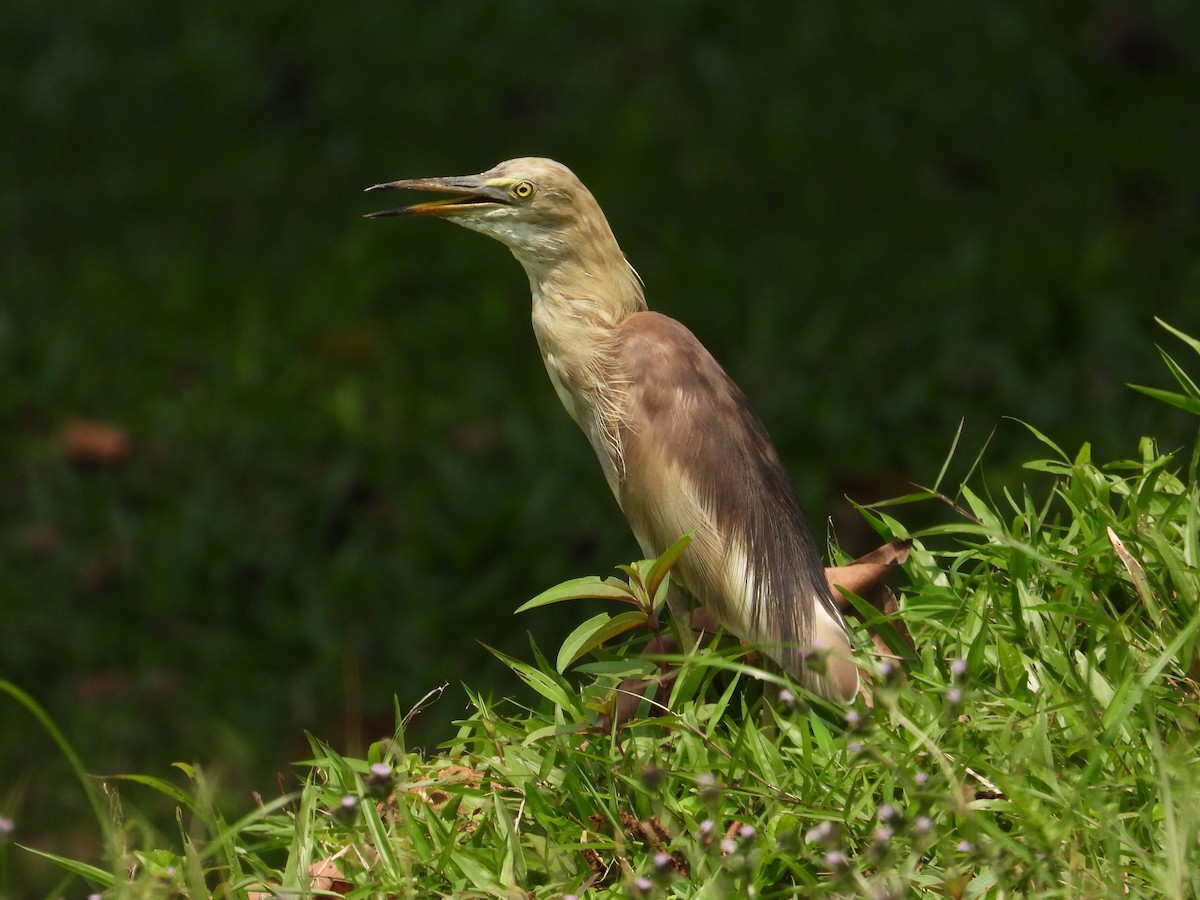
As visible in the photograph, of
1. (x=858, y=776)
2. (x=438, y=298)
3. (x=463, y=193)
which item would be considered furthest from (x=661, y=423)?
(x=438, y=298)

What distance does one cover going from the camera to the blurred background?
503cm

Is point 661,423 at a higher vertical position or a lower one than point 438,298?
higher

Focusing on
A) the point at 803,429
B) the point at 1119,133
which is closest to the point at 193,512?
the point at 803,429

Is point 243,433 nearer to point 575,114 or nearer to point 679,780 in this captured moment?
point 575,114

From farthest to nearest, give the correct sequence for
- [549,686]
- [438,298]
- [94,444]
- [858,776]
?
[438,298]
[94,444]
[549,686]
[858,776]

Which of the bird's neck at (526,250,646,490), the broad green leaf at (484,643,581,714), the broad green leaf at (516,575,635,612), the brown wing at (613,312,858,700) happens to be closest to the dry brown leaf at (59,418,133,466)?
the bird's neck at (526,250,646,490)

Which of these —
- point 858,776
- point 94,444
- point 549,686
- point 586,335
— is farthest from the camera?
point 94,444

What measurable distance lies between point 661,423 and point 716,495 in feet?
0.50

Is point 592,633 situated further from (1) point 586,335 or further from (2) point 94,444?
(2) point 94,444

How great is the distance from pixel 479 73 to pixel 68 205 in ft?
6.10

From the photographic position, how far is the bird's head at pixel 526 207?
2727mm

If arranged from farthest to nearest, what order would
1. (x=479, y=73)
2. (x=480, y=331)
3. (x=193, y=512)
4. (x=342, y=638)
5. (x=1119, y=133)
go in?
(x=479, y=73) → (x=1119, y=133) → (x=480, y=331) → (x=193, y=512) → (x=342, y=638)

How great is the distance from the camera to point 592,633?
7.80ft

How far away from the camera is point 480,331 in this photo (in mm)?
6074
